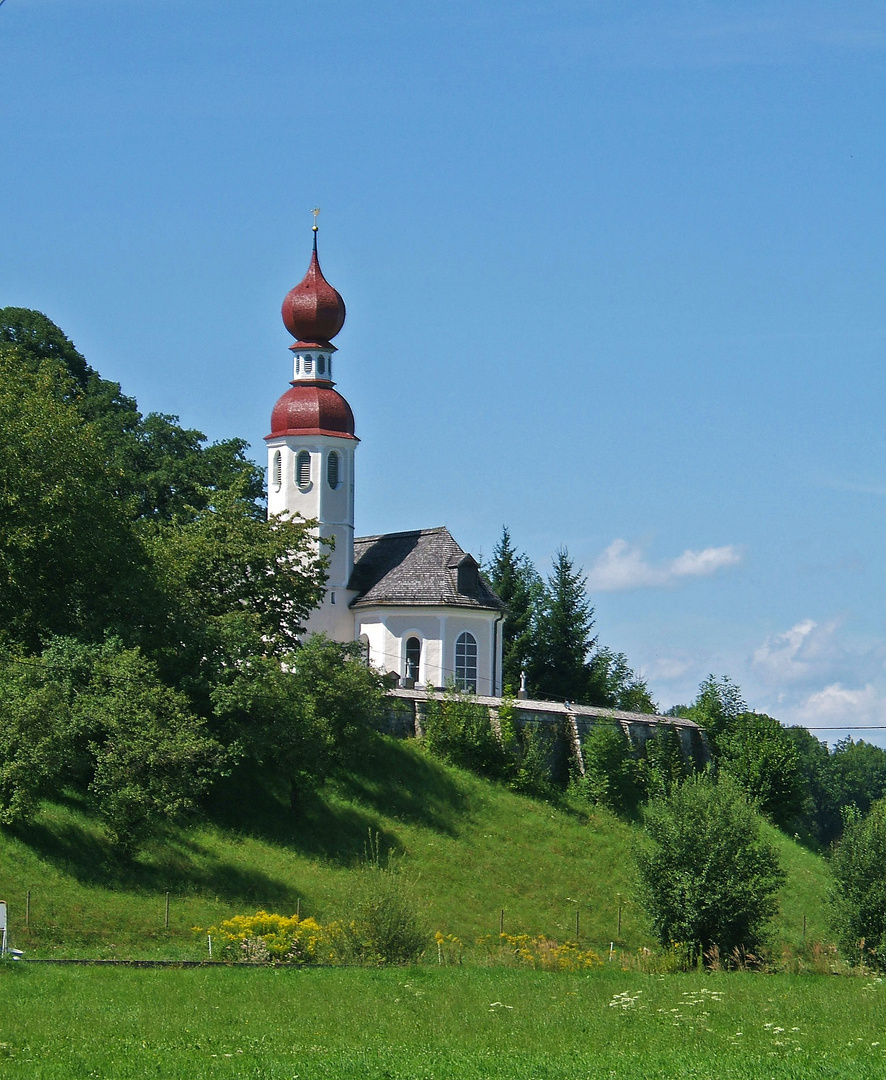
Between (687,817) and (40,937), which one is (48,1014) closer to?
(40,937)

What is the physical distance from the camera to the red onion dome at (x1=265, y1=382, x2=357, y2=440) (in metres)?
58.9

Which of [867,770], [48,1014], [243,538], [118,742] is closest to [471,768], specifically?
[243,538]

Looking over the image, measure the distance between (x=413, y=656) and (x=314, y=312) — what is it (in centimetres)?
1455

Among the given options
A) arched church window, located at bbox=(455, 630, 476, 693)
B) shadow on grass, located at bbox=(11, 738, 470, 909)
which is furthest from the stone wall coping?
shadow on grass, located at bbox=(11, 738, 470, 909)

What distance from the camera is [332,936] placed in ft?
96.9

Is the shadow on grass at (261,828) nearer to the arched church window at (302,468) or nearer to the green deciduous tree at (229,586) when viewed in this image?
the green deciduous tree at (229,586)

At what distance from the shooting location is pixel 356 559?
60.3 m

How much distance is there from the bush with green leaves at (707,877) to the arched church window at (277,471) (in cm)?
2887

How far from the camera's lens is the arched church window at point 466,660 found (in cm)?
5588

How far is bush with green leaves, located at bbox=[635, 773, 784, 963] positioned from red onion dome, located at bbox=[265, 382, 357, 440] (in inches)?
1131

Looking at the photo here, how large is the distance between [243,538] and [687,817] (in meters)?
20.0

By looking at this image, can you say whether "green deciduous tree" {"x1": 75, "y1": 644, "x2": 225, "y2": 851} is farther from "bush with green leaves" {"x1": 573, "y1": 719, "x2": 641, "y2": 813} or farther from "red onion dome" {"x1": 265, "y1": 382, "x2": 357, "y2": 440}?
"red onion dome" {"x1": 265, "y1": 382, "x2": 357, "y2": 440}

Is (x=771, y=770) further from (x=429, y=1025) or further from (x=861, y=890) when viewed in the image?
(x=429, y=1025)

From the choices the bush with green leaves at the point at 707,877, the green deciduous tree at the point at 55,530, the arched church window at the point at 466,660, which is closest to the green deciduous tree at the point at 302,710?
the green deciduous tree at the point at 55,530
